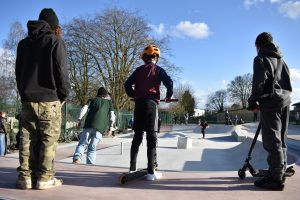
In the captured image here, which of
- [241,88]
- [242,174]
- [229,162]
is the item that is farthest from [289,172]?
[241,88]

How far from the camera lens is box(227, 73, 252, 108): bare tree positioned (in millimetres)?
94000


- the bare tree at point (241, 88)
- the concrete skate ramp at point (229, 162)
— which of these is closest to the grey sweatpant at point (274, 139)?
the concrete skate ramp at point (229, 162)

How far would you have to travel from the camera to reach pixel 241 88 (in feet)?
312

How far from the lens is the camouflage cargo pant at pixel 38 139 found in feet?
14.5

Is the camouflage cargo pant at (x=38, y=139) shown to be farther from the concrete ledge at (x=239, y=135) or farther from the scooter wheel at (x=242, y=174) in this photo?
the concrete ledge at (x=239, y=135)

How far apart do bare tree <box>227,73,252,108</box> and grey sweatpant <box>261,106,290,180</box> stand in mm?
91244

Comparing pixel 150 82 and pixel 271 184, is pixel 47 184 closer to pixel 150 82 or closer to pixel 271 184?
pixel 150 82

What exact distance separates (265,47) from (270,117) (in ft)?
3.05

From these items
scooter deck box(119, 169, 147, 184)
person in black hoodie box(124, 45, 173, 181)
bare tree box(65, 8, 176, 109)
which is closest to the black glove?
person in black hoodie box(124, 45, 173, 181)

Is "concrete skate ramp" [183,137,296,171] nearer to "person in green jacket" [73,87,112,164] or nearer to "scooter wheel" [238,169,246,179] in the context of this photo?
"person in green jacket" [73,87,112,164]

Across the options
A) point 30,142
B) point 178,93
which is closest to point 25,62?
point 30,142

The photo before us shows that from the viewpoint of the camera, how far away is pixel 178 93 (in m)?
94.2

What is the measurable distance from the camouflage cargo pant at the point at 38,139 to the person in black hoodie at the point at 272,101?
2.47 metres

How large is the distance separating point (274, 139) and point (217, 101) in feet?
340
